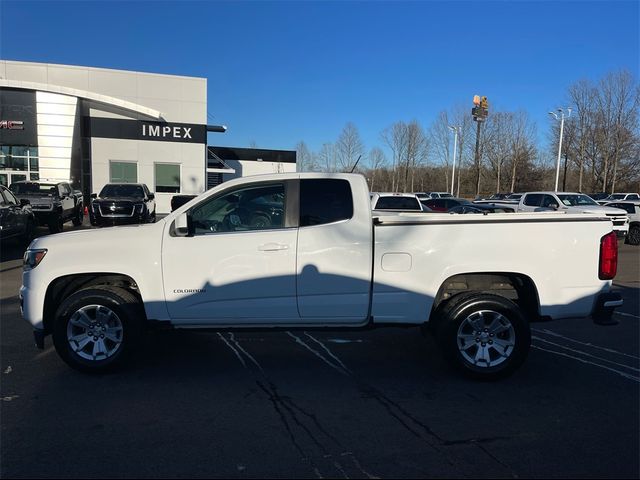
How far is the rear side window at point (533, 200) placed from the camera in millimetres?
19489

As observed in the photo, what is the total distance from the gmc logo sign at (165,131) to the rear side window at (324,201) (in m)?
24.2

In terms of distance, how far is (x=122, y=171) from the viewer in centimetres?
2652

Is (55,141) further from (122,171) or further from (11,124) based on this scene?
(122,171)

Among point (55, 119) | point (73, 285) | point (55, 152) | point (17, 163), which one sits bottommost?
point (73, 285)

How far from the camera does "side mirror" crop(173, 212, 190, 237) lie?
457cm

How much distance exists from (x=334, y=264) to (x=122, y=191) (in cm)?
1631

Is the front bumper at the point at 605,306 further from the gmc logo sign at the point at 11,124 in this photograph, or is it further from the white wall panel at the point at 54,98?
the gmc logo sign at the point at 11,124

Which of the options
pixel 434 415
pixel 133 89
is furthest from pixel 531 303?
pixel 133 89

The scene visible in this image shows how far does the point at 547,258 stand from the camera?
462 centimetres

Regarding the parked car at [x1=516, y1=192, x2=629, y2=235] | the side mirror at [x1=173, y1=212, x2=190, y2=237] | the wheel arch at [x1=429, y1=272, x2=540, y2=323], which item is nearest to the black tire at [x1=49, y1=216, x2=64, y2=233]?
the side mirror at [x1=173, y1=212, x2=190, y2=237]

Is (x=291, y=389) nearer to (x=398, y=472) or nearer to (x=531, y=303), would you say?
(x=398, y=472)

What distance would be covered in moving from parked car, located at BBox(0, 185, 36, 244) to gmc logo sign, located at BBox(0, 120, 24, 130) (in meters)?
13.9

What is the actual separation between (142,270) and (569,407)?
156 inches

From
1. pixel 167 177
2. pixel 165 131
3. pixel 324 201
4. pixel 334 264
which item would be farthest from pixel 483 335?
pixel 165 131
